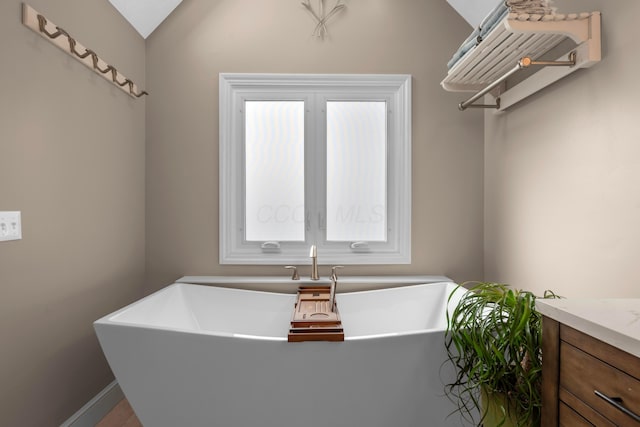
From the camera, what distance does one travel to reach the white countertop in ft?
2.50

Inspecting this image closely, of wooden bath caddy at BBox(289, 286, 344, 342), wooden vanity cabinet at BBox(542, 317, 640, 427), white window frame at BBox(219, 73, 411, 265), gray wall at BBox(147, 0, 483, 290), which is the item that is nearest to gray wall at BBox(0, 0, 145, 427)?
gray wall at BBox(147, 0, 483, 290)

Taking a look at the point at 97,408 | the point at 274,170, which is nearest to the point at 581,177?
the point at 274,170

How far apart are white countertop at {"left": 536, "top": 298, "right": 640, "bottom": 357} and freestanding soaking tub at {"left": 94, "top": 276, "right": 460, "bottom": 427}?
0.61 meters

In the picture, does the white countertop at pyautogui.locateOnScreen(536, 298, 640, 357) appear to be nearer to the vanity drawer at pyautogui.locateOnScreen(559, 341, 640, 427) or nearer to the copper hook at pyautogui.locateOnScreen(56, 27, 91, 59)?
the vanity drawer at pyautogui.locateOnScreen(559, 341, 640, 427)

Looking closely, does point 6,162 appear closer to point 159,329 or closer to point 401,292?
point 159,329

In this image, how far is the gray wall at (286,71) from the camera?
2.51m

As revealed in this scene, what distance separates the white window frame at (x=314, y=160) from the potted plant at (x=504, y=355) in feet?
3.80

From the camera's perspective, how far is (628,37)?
1.35m

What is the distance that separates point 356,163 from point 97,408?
6.96 ft

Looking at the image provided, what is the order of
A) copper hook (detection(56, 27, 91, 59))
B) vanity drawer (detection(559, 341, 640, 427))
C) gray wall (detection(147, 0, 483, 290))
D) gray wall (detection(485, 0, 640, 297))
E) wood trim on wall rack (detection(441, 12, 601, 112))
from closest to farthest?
1. vanity drawer (detection(559, 341, 640, 427))
2. gray wall (detection(485, 0, 640, 297))
3. wood trim on wall rack (detection(441, 12, 601, 112))
4. copper hook (detection(56, 27, 91, 59))
5. gray wall (detection(147, 0, 483, 290))

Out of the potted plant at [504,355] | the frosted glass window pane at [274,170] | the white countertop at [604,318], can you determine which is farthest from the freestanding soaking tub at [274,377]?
the frosted glass window pane at [274,170]

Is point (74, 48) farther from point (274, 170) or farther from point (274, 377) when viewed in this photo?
point (274, 377)

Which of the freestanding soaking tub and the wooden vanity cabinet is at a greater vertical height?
the wooden vanity cabinet

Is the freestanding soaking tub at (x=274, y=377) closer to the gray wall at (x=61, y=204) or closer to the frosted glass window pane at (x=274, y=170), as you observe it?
the gray wall at (x=61, y=204)
